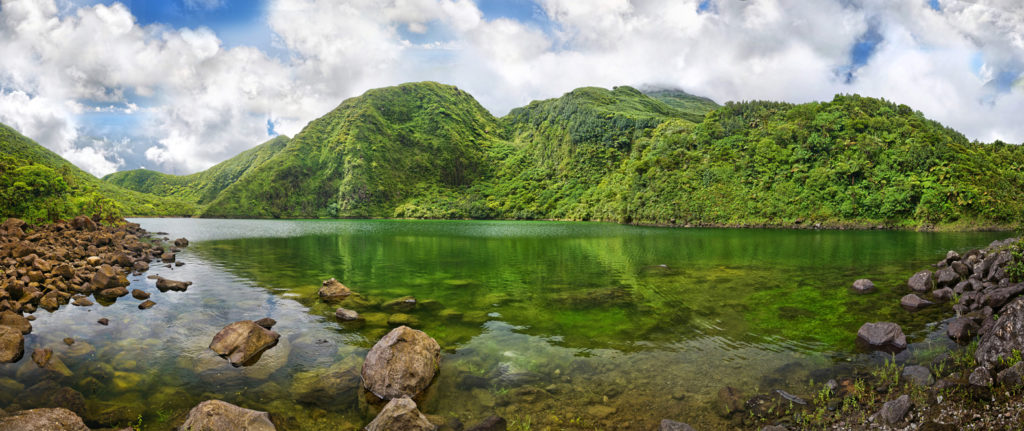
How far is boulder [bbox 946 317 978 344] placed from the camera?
1311cm

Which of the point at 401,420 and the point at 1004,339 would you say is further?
the point at 1004,339

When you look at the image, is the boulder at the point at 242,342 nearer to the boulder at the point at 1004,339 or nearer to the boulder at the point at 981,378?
the boulder at the point at 981,378

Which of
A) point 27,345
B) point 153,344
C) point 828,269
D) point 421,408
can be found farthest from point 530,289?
point 828,269

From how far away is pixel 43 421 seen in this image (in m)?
7.80

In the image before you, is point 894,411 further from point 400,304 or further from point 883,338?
point 400,304

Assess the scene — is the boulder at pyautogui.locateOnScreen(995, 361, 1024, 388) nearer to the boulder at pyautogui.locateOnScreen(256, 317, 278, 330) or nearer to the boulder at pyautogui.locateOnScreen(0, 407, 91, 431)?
the boulder at pyautogui.locateOnScreen(0, 407, 91, 431)

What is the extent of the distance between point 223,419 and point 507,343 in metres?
8.87

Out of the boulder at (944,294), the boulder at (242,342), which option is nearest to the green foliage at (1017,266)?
the boulder at (944,294)

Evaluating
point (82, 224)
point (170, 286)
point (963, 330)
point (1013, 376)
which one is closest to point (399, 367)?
point (1013, 376)

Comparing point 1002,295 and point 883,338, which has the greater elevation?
point 1002,295

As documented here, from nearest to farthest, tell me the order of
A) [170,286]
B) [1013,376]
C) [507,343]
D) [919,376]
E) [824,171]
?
[1013,376], [919,376], [507,343], [170,286], [824,171]

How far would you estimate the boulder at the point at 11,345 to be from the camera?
12648mm

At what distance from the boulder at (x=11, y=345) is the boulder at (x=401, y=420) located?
13.1 meters

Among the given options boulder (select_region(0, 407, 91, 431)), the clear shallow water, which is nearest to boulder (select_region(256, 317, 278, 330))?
the clear shallow water
